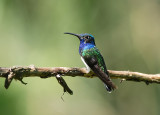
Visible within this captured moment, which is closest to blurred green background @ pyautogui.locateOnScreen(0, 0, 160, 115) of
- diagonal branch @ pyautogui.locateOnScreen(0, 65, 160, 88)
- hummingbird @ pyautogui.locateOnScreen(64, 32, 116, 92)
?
hummingbird @ pyautogui.locateOnScreen(64, 32, 116, 92)

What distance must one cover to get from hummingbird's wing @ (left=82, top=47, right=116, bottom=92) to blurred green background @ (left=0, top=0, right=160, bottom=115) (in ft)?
1.47

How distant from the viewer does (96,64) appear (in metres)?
4.87

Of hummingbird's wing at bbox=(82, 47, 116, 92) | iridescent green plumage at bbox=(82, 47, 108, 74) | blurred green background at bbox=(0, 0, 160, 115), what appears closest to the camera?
hummingbird's wing at bbox=(82, 47, 116, 92)

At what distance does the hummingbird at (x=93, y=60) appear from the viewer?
434cm

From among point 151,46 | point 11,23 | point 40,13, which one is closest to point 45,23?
point 40,13

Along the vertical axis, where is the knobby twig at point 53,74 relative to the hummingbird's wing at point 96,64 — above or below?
above

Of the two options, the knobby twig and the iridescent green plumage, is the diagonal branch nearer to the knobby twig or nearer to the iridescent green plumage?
the knobby twig

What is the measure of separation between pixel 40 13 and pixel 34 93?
81.9 inches

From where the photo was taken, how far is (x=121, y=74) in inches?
167

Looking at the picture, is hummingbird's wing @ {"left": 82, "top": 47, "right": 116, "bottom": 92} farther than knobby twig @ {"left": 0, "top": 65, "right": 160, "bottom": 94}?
Yes

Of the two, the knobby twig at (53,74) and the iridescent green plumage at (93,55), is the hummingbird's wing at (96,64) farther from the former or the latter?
the knobby twig at (53,74)

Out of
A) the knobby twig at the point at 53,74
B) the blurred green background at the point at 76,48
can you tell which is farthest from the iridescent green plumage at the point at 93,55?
the knobby twig at the point at 53,74

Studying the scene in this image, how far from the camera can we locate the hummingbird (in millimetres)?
4342

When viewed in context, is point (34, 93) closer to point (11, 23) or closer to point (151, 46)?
point (11, 23)
